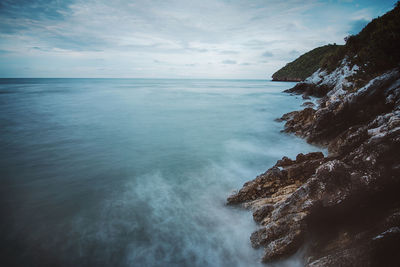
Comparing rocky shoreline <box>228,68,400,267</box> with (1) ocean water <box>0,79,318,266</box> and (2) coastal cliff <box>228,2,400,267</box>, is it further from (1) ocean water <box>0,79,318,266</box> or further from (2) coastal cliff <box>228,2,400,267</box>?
(1) ocean water <box>0,79,318,266</box>

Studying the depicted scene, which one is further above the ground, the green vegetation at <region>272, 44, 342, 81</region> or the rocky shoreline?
the green vegetation at <region>272, 44, 342, 81</region>

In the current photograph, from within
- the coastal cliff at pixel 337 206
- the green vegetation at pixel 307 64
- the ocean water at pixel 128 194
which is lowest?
the ocean water at pixel 128 194

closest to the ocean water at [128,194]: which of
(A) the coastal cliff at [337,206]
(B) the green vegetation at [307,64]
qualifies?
(A) the coastal cliff at [337,206]

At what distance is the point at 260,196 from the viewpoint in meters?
6.57

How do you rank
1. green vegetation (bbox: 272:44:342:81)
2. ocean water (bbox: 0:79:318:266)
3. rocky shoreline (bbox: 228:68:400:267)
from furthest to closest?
green vegetation (bbox: 272:44:342:81)
ocean water (bbox: 0:79:318:266)
rocky shoreline (bbox: 228:68:400:267)

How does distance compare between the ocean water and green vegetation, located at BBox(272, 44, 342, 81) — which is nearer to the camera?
the ocean water

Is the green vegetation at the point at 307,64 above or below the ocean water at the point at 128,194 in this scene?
above

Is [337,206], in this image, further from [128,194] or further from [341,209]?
[128,194]

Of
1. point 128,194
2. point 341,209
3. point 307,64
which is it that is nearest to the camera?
point 341,209

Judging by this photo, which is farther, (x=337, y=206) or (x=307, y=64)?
(x=307, y=64)

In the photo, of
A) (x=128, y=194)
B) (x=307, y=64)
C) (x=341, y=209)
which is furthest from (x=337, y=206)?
(x=307, y=64)

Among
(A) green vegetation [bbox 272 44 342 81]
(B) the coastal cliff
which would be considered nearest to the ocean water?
(B) the coastal cliff

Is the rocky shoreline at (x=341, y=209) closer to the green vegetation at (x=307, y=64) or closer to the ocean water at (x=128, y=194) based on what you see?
the ocean water at (x=128, y=194)

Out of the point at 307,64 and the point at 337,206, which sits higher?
the point at 307,64
